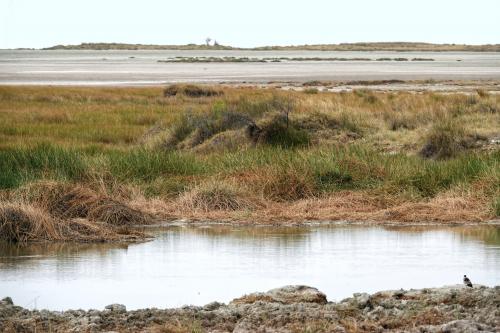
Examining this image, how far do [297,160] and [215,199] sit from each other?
7.98 ft

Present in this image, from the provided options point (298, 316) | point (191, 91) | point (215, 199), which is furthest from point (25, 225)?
point (191, 91)

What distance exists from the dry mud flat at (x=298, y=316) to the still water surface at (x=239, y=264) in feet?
3.63

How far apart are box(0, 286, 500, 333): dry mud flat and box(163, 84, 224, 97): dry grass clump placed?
41192 millimetres

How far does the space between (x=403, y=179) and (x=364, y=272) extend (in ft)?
22.9

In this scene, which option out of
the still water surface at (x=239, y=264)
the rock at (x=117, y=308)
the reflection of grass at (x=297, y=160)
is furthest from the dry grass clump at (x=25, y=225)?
the rock at (x=117, y=308)

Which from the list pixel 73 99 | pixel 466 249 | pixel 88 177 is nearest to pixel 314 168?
pixel 88 177

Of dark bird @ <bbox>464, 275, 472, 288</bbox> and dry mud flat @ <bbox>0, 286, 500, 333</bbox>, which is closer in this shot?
dry mud flat @ <bbox>0, 286, 500, 333</bbox>

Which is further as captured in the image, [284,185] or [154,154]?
[154,154]

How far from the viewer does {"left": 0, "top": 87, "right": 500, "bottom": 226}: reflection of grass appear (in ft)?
65.9

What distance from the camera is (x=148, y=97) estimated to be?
53.6m

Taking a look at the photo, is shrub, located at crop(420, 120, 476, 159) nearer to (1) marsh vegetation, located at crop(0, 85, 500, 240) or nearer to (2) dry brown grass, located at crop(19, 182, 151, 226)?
(1) marsh vegetation, located at crop(0, 85, 500, 240)

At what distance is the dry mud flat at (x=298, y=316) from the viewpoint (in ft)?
33.3

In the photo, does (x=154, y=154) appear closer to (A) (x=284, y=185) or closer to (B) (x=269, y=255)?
(A) (x=284, y=185)

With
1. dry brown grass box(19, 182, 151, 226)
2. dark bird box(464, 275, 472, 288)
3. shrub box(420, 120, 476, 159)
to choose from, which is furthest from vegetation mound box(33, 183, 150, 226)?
shrub box(420, 120, 476, 159)
